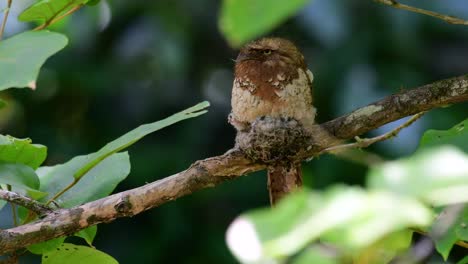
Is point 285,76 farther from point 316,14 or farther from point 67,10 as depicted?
point 316,14

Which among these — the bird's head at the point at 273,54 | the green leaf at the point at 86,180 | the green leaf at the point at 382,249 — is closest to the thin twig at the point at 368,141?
the green leaf at the point at 86,180

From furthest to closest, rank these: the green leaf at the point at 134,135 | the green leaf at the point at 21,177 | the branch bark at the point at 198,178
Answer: the branch bark at the point at 198,178, the green leaf at the point at 21,177, the green leaf at the point at 134,135

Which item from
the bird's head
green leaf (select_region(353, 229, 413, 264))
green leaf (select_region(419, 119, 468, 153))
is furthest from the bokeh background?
green leaf (select_region(353, 229, 413, 264))

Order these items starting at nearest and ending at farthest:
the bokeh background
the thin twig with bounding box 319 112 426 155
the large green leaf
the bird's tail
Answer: the large green leaf
the thin twig with bounding box 319 112 426 155
the bird's tail
the bokeh background

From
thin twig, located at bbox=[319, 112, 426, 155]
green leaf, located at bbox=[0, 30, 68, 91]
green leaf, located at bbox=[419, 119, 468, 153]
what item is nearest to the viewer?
green leaf, located at bbox=[0, 30, 68, 91]

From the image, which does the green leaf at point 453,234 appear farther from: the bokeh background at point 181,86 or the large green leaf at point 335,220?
the bokeh background at point 181,86

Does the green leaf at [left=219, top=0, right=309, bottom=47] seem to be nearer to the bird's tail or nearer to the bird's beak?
the bird's tail
